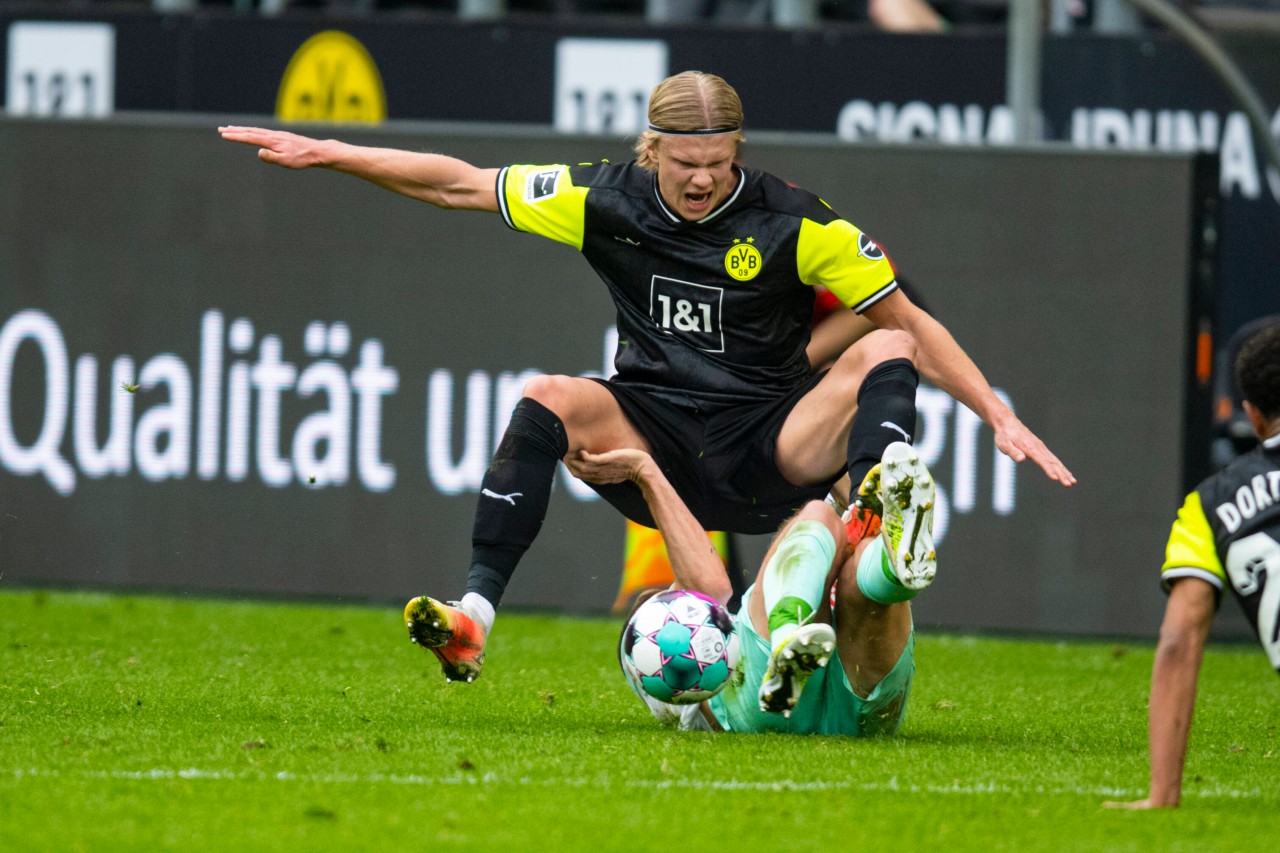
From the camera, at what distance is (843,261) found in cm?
563

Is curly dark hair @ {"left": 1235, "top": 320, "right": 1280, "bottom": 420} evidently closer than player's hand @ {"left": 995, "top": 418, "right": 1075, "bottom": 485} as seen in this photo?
Yes

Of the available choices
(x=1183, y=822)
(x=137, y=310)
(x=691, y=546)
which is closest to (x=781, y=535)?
(x=691, y=546)

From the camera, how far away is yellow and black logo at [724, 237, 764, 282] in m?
5.70

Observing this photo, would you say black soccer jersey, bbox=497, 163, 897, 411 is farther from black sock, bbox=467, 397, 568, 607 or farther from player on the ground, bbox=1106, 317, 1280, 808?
player on the ground, bbox=1106, 317, 1280, 808

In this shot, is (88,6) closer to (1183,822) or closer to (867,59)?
(867,59)

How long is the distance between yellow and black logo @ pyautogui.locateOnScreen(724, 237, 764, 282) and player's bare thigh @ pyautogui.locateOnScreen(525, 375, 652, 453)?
52cm

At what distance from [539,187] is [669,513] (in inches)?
41.2

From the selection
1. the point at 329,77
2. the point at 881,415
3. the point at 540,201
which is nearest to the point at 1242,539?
the point at 881,415

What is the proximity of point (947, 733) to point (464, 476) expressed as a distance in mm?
4037

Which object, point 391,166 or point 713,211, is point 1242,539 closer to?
point 713,211

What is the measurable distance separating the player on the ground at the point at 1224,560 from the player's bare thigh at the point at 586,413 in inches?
80.8

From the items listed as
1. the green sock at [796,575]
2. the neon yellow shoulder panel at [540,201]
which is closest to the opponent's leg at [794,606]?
the green sock at [796,575]

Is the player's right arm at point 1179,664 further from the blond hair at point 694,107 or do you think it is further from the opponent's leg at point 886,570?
the blond hair at point 694,107

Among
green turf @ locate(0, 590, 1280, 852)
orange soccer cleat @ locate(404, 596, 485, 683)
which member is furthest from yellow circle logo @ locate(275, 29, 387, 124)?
orange soccer cleat @ locate(404, 596, 485, 683)
